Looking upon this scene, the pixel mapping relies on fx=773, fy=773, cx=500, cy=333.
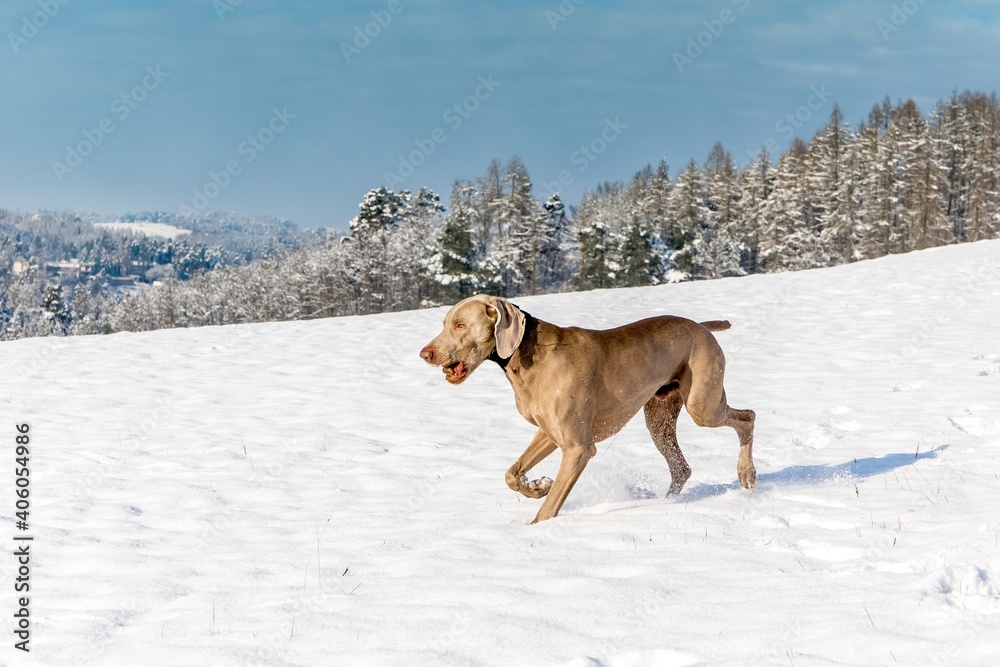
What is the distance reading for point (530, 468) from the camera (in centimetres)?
543

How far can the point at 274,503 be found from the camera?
19.7 feet

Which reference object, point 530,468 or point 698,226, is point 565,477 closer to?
point 530,468

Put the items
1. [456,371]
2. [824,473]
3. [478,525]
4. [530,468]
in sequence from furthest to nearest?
[824,473] → [530,468] → [478,525] → [456,371]

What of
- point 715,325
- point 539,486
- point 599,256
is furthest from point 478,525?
point 599,256

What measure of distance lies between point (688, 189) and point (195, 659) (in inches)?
2801

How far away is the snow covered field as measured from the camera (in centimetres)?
311

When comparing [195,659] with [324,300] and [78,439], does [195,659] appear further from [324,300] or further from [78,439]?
[324,300]

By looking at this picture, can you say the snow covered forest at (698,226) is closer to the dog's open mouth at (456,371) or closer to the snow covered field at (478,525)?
the snow covered field at (478,525)

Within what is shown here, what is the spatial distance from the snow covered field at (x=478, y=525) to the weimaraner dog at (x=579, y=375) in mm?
389

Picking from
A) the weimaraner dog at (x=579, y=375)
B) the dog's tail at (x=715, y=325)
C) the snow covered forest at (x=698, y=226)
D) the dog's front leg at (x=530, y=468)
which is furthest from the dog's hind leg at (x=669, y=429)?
the snow covered forest at (x=698, y=226)

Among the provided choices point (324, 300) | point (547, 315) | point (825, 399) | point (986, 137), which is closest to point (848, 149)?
point (986, 137)

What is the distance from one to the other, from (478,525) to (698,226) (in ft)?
218

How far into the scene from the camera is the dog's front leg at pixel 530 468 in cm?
535

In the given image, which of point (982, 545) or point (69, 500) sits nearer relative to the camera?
point (982, 545)
